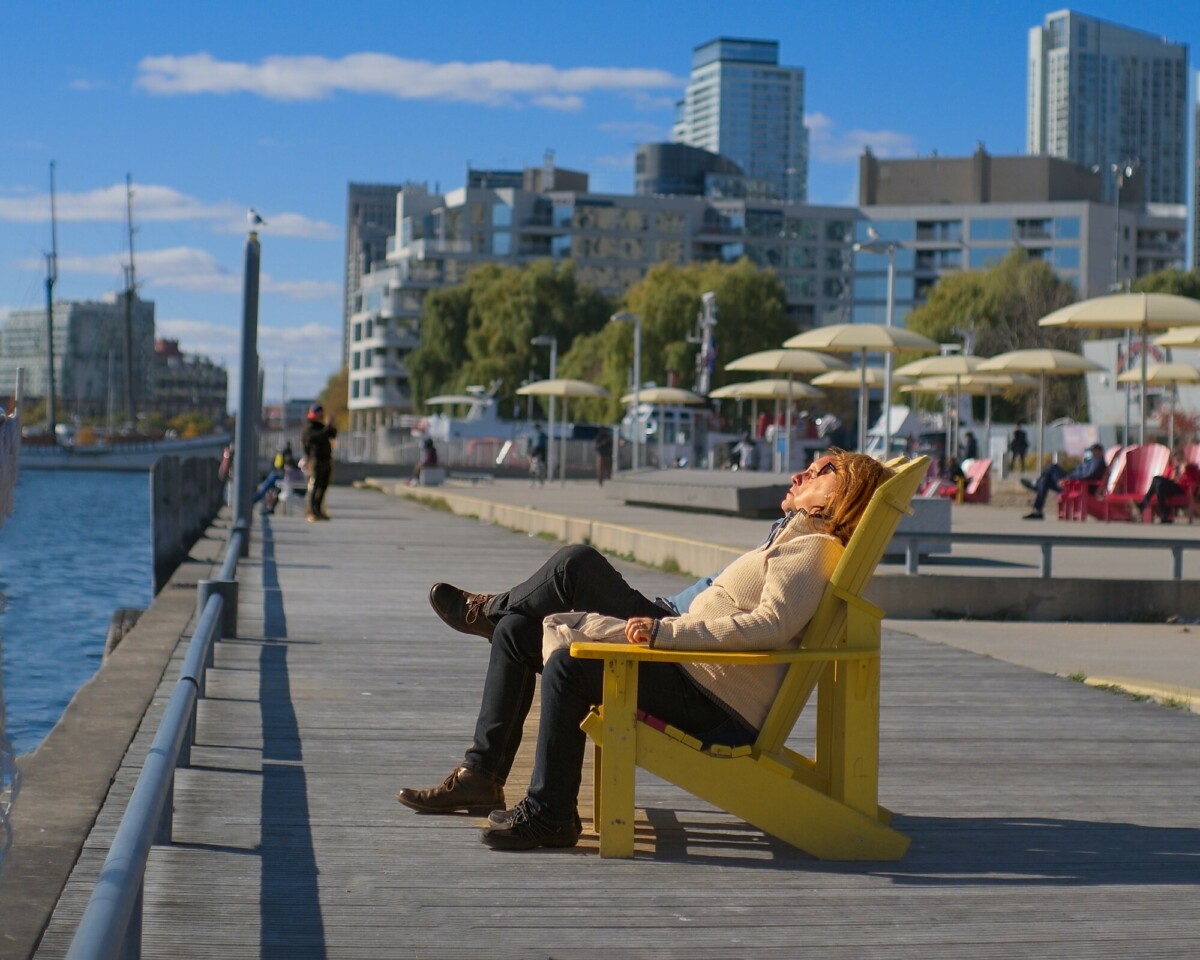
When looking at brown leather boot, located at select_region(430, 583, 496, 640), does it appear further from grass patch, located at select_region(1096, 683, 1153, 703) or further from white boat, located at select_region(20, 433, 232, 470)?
A: white boat, located at select_region(20, 433, 232, 470)

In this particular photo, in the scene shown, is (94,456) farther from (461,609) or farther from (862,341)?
Answer: (461,609)

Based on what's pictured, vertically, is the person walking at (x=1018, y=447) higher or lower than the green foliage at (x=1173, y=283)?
lower

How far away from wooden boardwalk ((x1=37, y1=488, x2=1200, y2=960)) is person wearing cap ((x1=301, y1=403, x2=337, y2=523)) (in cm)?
1746

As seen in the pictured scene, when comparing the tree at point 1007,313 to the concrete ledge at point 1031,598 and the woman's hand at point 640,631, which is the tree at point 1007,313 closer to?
the concrete ledge at point 1031,598

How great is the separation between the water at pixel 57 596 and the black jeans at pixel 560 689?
4.85ft

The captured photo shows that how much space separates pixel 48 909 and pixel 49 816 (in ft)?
3.44

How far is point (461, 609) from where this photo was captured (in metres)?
5.58

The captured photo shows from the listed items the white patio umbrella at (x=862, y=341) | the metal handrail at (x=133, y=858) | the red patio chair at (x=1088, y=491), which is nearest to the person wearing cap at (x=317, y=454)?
the white patio umbrella at (x=862, y=341)

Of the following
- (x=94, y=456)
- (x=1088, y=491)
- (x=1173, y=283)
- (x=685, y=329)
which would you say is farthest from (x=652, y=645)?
(x=94, y=456)

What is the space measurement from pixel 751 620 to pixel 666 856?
29.3 inches

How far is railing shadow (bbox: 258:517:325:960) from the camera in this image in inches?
156

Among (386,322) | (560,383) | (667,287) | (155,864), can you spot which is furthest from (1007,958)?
(386,322)

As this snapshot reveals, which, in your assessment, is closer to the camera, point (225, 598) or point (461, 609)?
point (461, 609)

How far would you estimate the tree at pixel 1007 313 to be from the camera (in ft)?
238
